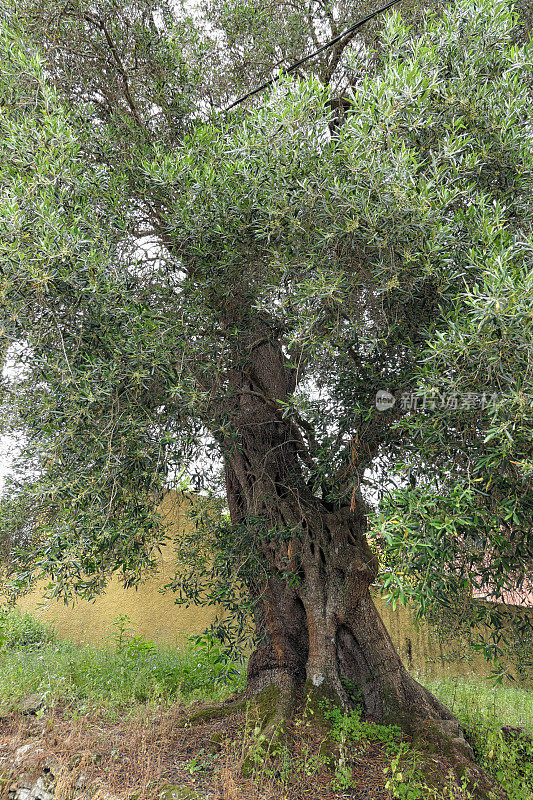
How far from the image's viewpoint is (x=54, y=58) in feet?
17.5

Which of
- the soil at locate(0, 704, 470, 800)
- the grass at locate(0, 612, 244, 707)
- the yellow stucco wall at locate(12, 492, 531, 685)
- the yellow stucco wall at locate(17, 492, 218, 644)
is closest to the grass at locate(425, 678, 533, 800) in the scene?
the soil at locate(0, 704, 470, 800)

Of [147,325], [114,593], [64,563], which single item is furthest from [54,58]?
[114,593]

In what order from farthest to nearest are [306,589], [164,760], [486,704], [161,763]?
[486,704], [306,589], [164,760], [161,763]

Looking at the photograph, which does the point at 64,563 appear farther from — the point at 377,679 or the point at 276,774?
the point at 377,679

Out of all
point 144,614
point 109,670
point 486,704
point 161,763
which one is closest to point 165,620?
point 144,614

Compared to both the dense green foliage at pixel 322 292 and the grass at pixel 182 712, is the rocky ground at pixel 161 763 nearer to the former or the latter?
the grass at pixel 182 712

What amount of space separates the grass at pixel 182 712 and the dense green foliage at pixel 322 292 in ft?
7.07

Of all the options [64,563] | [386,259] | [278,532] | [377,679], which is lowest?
[377,679]

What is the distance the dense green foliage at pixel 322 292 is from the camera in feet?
10.2

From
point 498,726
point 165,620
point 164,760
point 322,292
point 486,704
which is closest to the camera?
point 322,292

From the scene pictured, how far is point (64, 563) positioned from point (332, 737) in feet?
10.4

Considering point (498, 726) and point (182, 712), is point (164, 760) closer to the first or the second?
point (182, 712)

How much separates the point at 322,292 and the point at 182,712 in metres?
5.33

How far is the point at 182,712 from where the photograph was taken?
237 inches
